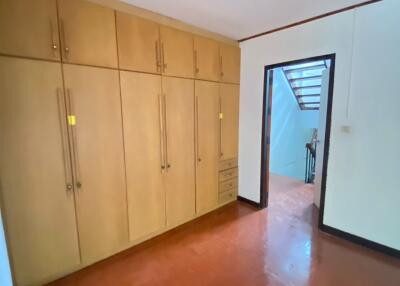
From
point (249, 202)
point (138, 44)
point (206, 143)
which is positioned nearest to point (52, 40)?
point (138, 44)

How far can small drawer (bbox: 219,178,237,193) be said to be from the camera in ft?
10.8

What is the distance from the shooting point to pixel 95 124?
196 cm

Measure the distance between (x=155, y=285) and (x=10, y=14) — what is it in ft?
7.79

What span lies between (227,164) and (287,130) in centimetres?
296

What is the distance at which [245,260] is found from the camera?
2152mm

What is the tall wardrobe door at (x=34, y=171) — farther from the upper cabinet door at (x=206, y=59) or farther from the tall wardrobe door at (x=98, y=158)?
the upper cabinet door at (x=206, y=59)

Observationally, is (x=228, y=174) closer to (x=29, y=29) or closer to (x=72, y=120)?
(x=72, y=120)

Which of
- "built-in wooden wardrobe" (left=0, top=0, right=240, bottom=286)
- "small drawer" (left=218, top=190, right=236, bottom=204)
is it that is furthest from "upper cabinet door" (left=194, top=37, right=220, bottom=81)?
"small drawer" (left=218, top=190, right=236, bottom=204)

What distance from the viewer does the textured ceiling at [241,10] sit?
2.09 m

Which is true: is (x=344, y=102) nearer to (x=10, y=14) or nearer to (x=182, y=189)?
(x=182, y=189)

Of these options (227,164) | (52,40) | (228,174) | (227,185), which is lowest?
(227,185)

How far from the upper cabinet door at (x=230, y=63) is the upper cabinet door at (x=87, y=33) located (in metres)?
1.54

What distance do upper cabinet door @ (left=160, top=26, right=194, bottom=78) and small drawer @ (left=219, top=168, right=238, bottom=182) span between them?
153cm

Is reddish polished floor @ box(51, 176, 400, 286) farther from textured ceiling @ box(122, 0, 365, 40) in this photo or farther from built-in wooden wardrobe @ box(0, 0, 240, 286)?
textured ceiling @ box(122, 0, 365, 40)
